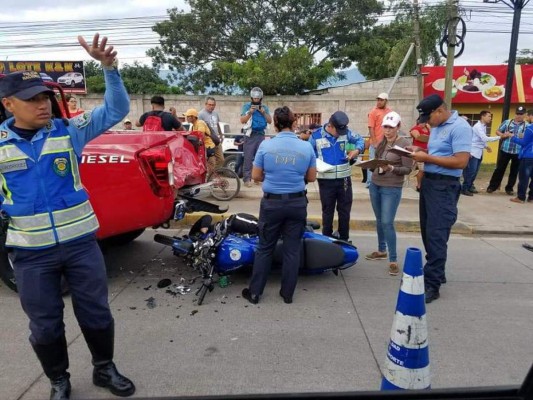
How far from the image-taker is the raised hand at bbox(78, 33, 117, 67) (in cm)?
219

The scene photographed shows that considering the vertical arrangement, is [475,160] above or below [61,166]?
below

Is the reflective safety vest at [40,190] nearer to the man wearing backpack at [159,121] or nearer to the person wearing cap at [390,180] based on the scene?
the person wearing cap at [390,180]

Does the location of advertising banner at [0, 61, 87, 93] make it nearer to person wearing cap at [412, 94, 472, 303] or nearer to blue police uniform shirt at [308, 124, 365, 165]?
blue police uniform shirt at [308, 124, 365, 165]

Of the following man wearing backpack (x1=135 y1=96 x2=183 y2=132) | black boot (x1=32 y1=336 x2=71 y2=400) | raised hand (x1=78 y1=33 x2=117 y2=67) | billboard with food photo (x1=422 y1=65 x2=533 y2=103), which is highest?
billboard with food photo (x1=422 y1=65 x2=533 y2=103)

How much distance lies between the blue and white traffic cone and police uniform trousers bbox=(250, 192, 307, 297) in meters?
1.44

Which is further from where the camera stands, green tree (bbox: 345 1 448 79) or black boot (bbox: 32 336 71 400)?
green tree (bbox: 345 1 448 79)

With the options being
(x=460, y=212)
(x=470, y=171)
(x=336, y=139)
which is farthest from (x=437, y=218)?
(x=470, y=171)

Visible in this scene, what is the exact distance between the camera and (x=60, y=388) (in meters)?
2.52

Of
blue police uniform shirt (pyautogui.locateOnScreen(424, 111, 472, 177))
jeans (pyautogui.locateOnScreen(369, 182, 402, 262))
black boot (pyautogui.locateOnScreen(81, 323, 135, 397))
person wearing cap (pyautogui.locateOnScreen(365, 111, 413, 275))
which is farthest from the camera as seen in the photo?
jeans (pyautogui.locateOnScreen(369, 182, 402, 262))

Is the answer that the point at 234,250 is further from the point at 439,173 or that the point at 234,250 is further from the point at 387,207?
the point at 439,173

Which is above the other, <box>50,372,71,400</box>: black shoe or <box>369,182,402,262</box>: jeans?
<box>369,182,402,262</box>: jeans

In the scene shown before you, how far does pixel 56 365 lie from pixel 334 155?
3470 mm

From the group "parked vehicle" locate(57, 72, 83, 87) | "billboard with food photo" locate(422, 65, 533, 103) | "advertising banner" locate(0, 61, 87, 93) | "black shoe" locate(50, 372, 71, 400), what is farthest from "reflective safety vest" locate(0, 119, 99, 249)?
"parked vehicle" locate(57, 72, 83, 87)

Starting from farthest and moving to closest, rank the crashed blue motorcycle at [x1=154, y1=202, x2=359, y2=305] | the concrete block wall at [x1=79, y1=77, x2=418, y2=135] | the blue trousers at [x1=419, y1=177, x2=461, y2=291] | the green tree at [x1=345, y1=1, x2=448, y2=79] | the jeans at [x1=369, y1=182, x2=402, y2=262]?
1. the green tree at [x1=345, y1=1, x2=448, y2=79]
2. the concrete block wall at [x1=79, y1=77, x2=418, y2=135]
3. the jeans at [x1=369, y1=182, x2=402, y2=262]
4. the crashed blue motorcycle at [x1=154, y1=202, x2=359, y2=305]
5. the blue trousers at [x1=419, y1=177, x2=461, y2=291]
